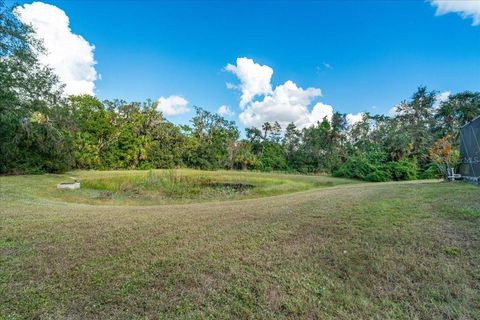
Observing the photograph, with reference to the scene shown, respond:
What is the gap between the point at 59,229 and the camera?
4.17 meters

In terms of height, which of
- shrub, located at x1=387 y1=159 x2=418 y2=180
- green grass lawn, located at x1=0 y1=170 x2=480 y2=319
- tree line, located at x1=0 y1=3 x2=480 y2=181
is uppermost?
tree line, located at x1=0 y1=3 x2=480 y2=181

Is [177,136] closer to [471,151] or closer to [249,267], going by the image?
[471,151]

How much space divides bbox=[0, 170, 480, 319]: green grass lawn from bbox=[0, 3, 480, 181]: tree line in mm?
11682

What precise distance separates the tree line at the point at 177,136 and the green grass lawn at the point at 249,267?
1168 cm

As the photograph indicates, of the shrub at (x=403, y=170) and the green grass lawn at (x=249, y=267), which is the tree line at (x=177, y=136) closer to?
the shrub at (x=403, y=170)

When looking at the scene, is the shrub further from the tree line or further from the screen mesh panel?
the screen mesh panel

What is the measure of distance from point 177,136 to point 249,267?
28783 mm

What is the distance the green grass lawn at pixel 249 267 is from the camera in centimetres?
226

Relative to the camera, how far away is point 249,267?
115 inches

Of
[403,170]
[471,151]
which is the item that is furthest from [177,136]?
[471,151]

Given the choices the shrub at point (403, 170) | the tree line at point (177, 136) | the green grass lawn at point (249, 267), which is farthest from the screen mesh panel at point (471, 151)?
the shrub at point (403, 170)

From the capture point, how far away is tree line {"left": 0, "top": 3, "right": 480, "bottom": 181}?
13.4 m

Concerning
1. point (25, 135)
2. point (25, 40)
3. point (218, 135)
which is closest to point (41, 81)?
point (25, 40)

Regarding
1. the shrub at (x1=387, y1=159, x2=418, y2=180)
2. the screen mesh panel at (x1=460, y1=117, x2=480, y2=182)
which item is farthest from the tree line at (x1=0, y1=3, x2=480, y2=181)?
the screen mesh panel at (x1=460, y1=117, x2=480, y2=182)
